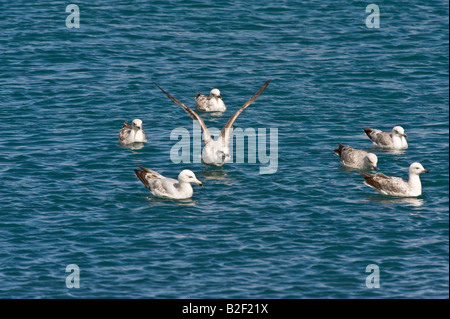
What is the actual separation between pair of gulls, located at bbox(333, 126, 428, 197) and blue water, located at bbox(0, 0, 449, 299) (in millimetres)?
318

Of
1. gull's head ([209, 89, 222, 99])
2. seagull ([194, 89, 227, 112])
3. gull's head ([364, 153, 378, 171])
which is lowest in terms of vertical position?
gull's head ([364, 153, 378, 171])

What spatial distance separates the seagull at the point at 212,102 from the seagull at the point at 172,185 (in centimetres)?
801

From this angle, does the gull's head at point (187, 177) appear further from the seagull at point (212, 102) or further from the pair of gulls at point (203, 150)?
the seagull at point (212, 102)

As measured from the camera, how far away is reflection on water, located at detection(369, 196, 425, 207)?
2645 centimetres

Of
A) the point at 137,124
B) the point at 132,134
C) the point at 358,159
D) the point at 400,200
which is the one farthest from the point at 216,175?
the point at 400,200

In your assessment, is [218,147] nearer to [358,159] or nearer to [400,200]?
[358,159]

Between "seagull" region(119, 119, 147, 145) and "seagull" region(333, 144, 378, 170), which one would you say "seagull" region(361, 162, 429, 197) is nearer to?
"seagull" region(333, 144, 378, 170)

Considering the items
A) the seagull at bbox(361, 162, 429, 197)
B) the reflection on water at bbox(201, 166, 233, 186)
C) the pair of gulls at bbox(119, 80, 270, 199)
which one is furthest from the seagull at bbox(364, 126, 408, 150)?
the reflection on water at bbox(201, 166, 233, 186)

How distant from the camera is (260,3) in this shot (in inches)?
1885

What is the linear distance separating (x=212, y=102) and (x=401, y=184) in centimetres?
1006

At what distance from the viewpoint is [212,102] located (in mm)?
34719

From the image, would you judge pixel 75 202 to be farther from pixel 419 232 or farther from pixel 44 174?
pixel 419 232

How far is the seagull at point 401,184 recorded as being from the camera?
2672 centimetres
